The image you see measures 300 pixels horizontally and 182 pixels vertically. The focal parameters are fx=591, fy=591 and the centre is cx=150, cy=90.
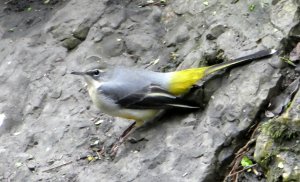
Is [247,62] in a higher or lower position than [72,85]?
higher

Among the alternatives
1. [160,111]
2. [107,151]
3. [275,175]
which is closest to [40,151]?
[107,151]

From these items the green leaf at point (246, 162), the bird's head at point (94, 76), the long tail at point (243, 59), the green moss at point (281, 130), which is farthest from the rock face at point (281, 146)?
the bird's head at point (94, 76)

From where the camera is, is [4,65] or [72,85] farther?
[4,65]

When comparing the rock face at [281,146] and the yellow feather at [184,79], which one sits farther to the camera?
the yellow feather at [184,79]

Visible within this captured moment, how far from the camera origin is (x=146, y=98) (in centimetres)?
655

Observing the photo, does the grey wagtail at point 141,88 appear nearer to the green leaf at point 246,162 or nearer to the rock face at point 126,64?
the rock face at point 126,64

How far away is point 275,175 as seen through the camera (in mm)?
5242

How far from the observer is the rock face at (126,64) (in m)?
6.06

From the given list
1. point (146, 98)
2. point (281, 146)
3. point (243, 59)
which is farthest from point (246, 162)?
point (146, 98)

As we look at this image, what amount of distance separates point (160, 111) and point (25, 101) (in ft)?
6.28

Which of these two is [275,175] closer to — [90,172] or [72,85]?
[90,172]

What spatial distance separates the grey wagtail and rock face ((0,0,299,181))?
17 centimetres

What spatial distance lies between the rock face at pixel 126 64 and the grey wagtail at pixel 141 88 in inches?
6.8

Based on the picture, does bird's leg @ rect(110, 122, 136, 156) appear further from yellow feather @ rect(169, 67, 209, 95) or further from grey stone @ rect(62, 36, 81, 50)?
grey stone @ rect(62, 36, 81, 50)
